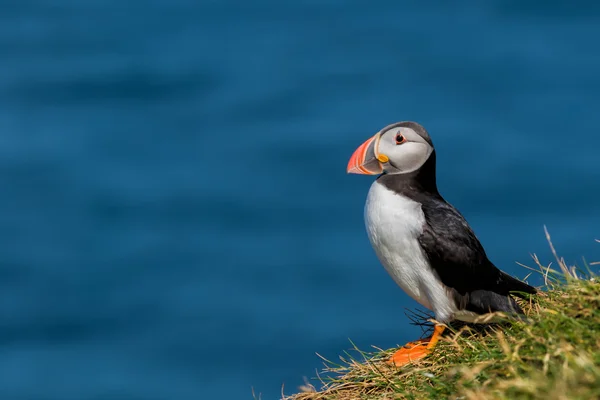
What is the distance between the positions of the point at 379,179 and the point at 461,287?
0.74 m

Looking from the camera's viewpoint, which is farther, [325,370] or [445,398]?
[325,370]

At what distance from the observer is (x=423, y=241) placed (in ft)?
16.4

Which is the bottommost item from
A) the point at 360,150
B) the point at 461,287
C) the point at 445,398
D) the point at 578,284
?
the point at 445,398

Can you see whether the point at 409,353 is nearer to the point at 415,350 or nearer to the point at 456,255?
the point at 415,350

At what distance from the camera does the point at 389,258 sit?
5152mm

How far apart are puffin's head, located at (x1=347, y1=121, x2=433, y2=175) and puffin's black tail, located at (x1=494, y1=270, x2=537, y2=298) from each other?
2.46 ft

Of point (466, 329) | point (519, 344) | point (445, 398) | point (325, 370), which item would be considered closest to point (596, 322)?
point (519, 344)

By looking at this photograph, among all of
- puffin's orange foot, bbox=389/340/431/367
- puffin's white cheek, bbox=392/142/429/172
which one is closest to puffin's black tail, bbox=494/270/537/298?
puffin's orange foot, bbox=389/340/431/367

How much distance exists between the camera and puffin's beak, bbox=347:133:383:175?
525cm

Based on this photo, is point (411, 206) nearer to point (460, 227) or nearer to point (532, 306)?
point (460, 227)

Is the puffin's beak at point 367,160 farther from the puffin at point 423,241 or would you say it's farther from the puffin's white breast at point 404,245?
the puffin's white breast at point 404,245

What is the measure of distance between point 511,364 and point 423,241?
1.36m

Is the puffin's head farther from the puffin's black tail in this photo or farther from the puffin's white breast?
the puffin's black tail

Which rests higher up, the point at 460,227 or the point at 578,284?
the point at 460,227
